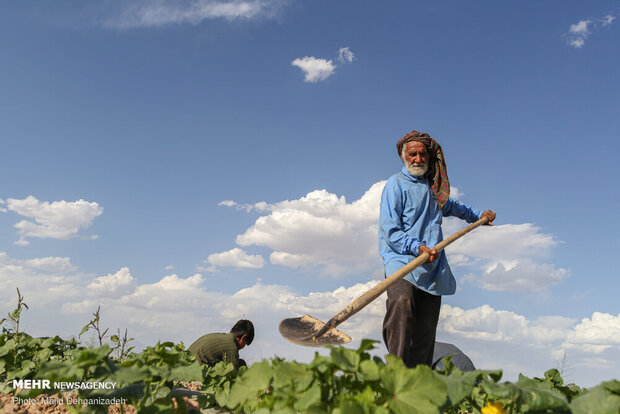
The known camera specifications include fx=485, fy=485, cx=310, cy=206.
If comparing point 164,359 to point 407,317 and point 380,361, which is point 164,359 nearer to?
point 380,361

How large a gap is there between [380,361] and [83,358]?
1.22 m

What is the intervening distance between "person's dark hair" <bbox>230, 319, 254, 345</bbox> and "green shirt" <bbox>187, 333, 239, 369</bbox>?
23.3 inches

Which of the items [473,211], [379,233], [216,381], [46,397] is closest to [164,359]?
[216,381]

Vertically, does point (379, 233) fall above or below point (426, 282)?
above

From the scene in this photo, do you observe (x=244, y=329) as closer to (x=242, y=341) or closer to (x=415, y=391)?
(x=242, y=341)

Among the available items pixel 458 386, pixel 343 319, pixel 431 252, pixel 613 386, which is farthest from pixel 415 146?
pixel 458 386

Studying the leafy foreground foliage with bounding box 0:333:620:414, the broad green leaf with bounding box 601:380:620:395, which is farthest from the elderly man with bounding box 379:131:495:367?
the broad green leaf with bounding box 601:380:620:395

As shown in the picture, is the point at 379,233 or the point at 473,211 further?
the point at 473,211

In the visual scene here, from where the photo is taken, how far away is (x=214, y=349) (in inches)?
228

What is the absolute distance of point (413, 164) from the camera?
483cm

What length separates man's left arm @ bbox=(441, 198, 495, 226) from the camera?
17.7 feet

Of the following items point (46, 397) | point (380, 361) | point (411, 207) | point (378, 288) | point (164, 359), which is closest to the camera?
point (380, 361)

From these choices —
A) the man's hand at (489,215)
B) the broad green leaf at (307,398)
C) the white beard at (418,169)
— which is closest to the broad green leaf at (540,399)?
the broad green leaf at (307,398)

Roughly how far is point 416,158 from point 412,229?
0.75 metres
